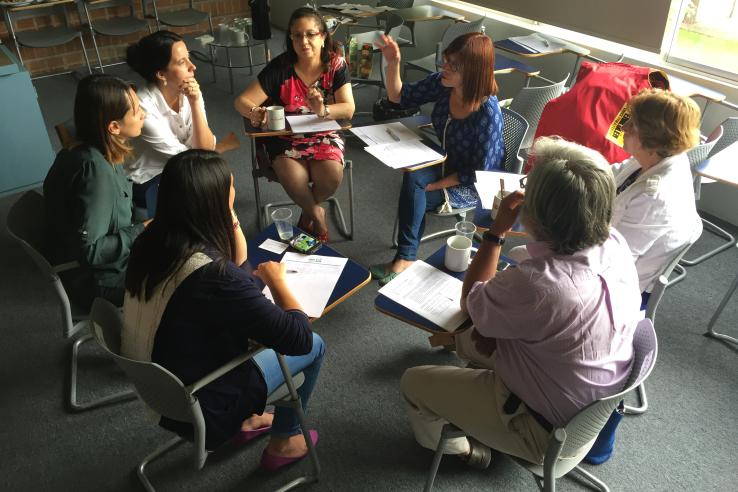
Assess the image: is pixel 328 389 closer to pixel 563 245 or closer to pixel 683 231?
pixel 563 245

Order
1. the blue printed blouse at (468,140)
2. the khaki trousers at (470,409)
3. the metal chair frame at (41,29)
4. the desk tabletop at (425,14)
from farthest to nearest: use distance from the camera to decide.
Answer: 1. the metal chair frame at (41,29)
2. the desk tabletop at (425,14)
3. the blue printed blouse at (468,140)
4. the khaki trousers at (470,409)

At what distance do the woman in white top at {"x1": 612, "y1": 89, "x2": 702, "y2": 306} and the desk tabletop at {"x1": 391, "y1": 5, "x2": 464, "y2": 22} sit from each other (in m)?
3.16

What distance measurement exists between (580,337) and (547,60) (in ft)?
12.1

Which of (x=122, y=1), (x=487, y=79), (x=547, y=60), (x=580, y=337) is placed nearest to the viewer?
(x=580, y=337)

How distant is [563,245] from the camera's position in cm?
145

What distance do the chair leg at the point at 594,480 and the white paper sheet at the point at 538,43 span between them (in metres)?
3.06

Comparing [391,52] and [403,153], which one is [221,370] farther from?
[391,52]

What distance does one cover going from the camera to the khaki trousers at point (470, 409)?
5.24 feet

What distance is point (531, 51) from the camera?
4.05 m

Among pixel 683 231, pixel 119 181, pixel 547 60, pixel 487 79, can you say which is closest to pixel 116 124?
pixel 119 181

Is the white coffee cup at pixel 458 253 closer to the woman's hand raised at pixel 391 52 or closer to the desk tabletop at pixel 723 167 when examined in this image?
the desk tabletop at pixel 723 167

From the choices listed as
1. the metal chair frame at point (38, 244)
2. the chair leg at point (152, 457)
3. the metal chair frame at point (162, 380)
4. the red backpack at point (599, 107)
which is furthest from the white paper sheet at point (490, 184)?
the metal chair frame at point (38, 244)

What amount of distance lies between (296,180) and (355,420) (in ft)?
4.62

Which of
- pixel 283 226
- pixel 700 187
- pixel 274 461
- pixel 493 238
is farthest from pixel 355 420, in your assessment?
pixel 700 187
